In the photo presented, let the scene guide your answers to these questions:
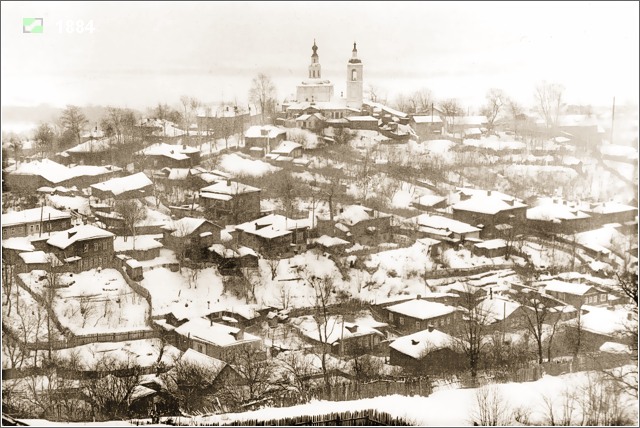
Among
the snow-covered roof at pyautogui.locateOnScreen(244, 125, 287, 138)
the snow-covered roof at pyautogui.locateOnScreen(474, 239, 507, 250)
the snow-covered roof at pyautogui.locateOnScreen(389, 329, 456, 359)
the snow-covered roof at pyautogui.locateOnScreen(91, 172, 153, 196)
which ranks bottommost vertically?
the snow-covered roof at pyautogui.locateOnScreen(389, 329, 456, 359)

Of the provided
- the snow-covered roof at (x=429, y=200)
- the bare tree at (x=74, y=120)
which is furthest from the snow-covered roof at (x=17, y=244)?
the snow-covered roof at (x=429, y=200)

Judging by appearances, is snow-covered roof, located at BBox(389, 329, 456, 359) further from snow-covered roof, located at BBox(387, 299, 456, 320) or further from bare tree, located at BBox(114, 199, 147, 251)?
bare tree, located at BBox(114, 199, 147, 251)

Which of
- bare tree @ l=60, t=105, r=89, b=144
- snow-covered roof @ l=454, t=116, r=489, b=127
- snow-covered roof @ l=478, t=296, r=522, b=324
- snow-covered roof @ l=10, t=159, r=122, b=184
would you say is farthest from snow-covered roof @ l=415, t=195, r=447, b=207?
bare tree @ l=60, t=105, r=89, b=144

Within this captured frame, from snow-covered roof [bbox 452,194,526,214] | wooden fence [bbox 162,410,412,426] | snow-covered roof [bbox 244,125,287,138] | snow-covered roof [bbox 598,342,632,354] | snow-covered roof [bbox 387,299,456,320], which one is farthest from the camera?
snow-covered roof [bbox 244,125,287,138]

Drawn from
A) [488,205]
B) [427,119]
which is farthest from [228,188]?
[427,119]

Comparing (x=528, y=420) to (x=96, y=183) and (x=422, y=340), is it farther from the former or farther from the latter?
(x=96, y=183)

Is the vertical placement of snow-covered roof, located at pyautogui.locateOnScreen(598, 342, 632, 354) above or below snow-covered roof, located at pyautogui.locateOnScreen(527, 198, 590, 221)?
below
